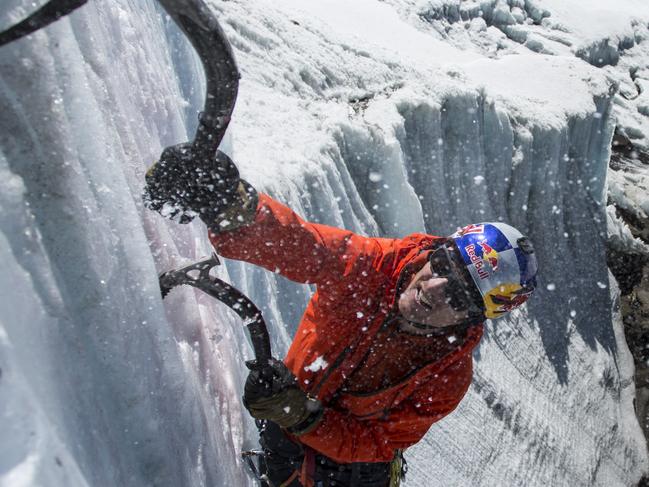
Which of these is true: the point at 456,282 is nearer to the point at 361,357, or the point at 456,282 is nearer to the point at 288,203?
the point at 361,357

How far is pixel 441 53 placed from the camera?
1013cm

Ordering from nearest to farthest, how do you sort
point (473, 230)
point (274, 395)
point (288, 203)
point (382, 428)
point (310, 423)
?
1. point (274, 395)
2. point (310, 423)
3. point (382, 428)
4. point (473, 230)
5. point (288, 203)

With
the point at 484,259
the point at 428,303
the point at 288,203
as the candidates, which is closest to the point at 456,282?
the point at 428,303

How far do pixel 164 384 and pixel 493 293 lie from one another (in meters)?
1.29

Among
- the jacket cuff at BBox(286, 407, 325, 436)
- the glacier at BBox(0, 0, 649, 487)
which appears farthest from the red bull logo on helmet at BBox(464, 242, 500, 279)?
the glacier at BBox(0, 0, 649, 487)

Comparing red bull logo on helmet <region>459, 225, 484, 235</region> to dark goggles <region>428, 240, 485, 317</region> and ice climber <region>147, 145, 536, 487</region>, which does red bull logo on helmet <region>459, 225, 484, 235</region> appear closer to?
ice climber <region>147, 145, 536, 487</region>

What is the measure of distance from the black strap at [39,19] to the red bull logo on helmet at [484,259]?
65.4 inches

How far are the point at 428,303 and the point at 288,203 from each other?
2.18 metres

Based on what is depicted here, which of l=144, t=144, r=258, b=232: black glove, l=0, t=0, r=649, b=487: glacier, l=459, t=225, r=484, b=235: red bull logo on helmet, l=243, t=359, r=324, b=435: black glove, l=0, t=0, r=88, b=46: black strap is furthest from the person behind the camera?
l=459, t=225, r=484, b=235: red bull logo on helmet

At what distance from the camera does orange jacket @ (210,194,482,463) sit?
2.05 m

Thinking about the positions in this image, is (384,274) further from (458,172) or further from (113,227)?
(458,172)

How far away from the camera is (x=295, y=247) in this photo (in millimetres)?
1851

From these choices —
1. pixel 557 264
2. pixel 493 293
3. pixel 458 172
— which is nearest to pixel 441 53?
pixel 458 172

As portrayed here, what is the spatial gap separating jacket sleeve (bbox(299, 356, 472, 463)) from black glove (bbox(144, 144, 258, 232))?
925 mm
